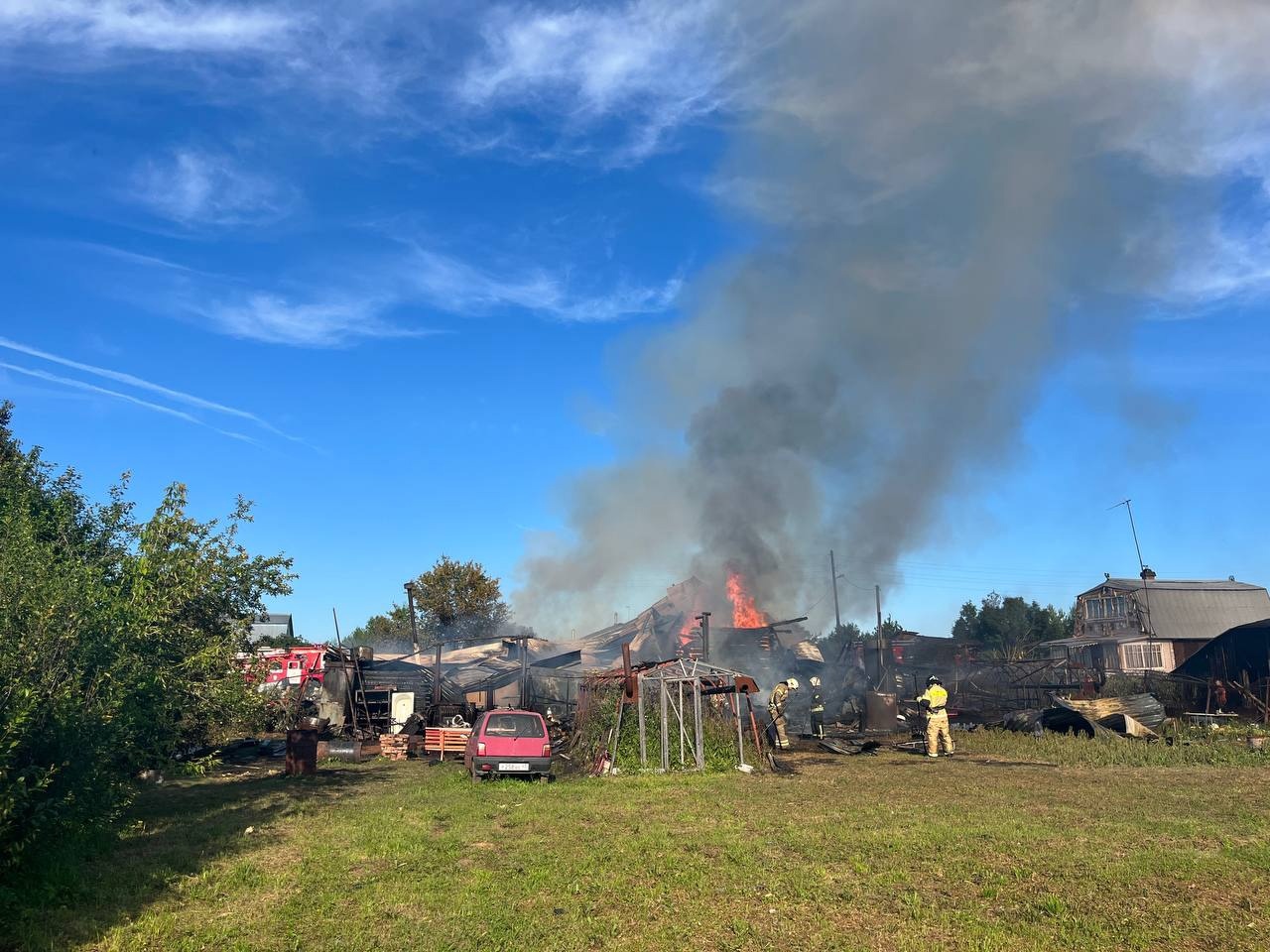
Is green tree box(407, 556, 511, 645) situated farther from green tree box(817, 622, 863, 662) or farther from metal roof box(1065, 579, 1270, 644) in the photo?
metal roof box(1065, 579, 1270, 644)

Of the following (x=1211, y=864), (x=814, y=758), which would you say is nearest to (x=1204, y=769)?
(x=814, y=758)

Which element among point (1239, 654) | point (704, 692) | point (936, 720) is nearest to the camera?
point (704, 692)

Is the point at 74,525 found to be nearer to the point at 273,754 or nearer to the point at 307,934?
the point at 273,754

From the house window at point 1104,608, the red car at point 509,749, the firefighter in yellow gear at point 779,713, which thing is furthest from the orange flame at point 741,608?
the house window at point 1104,608

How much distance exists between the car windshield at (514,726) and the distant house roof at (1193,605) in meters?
50.3

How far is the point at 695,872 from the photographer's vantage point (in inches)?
423

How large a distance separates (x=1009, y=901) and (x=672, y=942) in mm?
3758

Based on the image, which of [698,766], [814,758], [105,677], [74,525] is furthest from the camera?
[814,758]

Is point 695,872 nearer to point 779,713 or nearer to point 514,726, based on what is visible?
point 514,726

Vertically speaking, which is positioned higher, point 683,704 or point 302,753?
point 683,704

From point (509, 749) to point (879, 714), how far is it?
17.3m

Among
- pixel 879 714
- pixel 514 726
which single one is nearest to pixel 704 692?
pixel 514 726

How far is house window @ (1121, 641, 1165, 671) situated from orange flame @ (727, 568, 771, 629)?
1106 inches

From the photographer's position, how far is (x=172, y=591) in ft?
52.7
